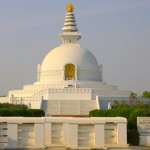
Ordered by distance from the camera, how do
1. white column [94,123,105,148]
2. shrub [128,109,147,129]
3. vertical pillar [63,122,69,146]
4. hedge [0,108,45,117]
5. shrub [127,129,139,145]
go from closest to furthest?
white column [94,123,105,148] < vertical pillar [63,122,69,146] < shrub [127,129,139,145] < shrub [128,109,147,129] < hedge [0,108,45,117]

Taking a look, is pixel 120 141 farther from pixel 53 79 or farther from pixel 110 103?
pixel 53 79

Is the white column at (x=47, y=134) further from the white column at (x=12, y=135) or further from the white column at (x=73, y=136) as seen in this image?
the white column at (x=12, y=135)

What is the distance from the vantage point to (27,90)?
195 ft

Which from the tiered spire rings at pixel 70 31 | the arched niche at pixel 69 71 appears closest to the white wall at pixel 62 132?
the arched niche at pixel 69 71

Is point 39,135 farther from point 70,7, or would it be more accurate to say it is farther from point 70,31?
point 70,7

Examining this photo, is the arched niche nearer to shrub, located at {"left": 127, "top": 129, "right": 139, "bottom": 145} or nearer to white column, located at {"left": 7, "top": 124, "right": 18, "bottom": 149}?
shrub, located at {"left": 127, "top": 129, "right": 139, "bottom": 145}

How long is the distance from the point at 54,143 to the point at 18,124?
2.03m

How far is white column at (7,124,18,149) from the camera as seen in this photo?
1899cm

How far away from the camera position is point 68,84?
2322 inches

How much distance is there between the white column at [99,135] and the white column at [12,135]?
11.5ft

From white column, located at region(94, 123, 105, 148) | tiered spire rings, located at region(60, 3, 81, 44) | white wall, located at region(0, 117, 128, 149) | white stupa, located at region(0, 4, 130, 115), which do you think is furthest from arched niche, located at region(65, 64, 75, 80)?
white column, located at region(94, 123, 105, 148)

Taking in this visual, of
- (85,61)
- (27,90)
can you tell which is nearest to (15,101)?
(27,90)

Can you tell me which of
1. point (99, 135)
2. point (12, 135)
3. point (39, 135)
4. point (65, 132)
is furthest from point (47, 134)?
point (99, 135)

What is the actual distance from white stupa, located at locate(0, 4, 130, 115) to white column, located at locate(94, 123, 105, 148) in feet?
96.5
